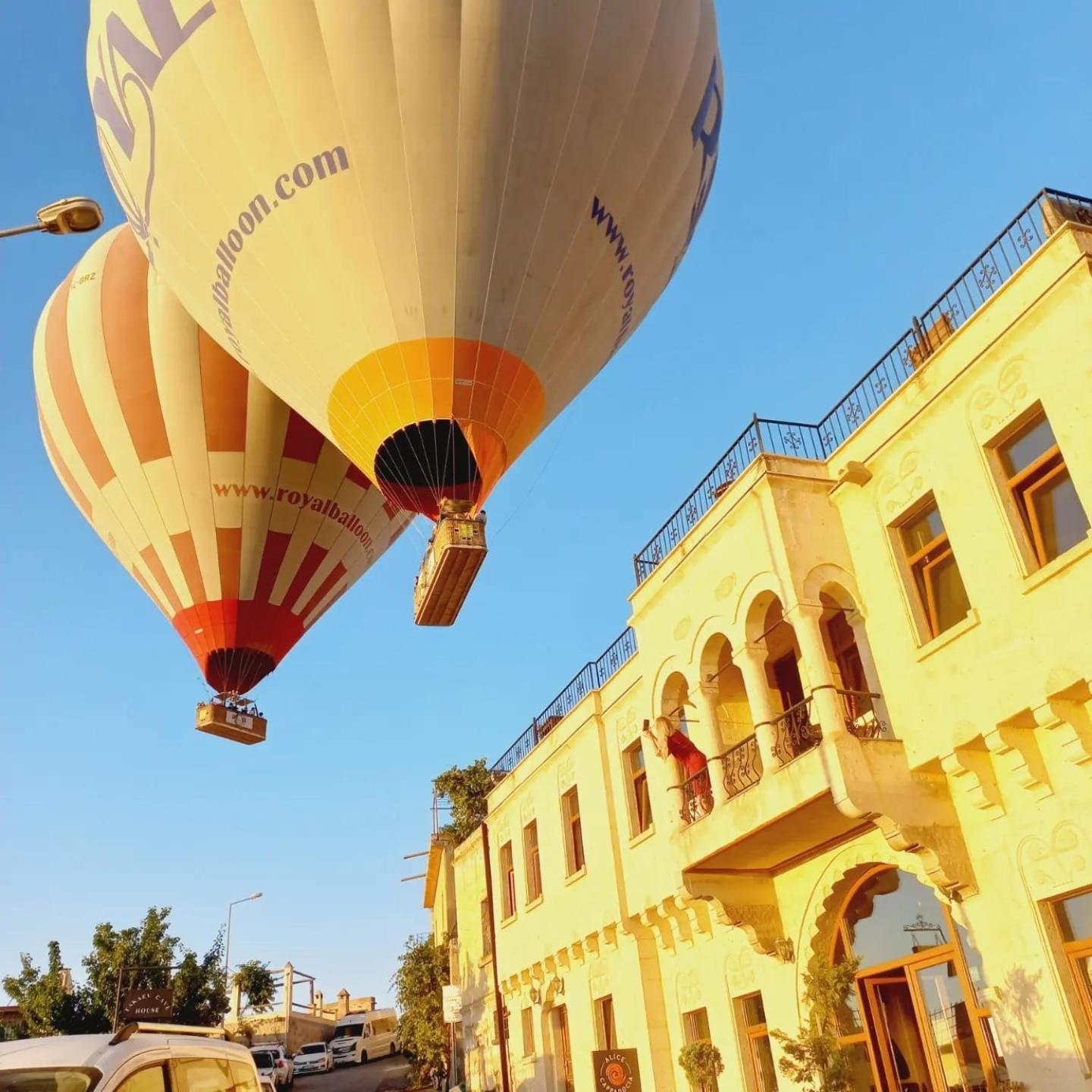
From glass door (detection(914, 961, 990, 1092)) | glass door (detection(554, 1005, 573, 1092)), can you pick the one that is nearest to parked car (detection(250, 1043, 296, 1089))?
glass door (detection(554, 1005, 573, 1092))

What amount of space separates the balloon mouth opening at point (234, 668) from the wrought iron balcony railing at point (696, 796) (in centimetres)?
1278

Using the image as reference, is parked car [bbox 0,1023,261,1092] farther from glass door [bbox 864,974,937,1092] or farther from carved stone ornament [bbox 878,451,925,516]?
carved stone ornament [bbox 878,451,925,516]

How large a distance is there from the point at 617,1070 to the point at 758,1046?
6.57 ft

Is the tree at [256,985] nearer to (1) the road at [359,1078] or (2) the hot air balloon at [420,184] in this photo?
(1) the road at [359,1078]

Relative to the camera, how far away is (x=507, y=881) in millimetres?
23328

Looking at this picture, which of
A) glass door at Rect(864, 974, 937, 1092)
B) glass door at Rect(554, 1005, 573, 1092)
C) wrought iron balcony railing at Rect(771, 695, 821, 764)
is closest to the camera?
glass door at Rect(864, 974, 937, 1092)

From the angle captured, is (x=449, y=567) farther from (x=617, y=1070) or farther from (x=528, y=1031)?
(x=528, y=1031)

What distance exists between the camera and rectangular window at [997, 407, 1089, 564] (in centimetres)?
975

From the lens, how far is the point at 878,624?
1181cm

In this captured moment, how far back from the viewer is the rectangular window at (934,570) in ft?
36.6

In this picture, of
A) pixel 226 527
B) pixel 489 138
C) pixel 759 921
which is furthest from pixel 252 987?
pixel 489 138

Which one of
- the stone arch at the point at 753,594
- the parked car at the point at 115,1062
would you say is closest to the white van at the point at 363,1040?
the stone arch at the point at 753,594

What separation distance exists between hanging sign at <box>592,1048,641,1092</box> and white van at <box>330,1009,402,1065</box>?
103ft

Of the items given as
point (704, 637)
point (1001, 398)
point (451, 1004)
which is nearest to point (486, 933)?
point (451, 1004)
